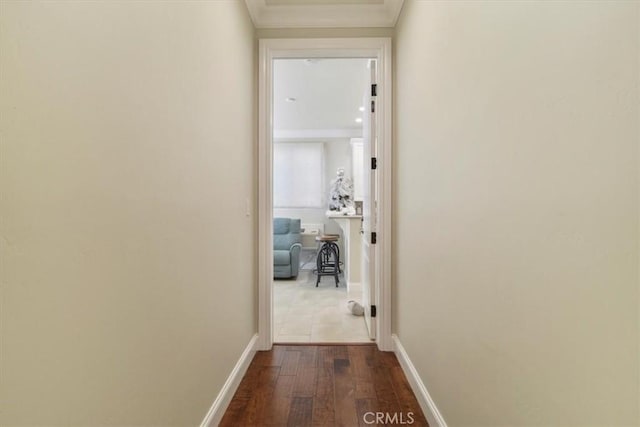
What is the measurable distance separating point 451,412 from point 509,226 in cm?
93

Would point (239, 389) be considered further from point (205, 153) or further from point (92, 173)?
point (92, 173)

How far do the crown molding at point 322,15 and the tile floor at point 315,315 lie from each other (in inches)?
97.6

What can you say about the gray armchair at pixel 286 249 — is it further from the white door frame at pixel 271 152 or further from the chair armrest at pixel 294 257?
the white door frame at pixel 271 152

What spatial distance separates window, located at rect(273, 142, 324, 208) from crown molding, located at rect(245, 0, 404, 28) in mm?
4160

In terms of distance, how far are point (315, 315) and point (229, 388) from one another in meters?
1.59

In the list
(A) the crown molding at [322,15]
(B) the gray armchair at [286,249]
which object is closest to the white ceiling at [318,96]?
(A) the crown molding at [322,15]

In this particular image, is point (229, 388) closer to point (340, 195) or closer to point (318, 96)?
point (318, 96)

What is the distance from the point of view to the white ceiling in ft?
11.2

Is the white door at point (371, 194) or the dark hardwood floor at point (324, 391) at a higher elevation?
the white door at point (371, 194)

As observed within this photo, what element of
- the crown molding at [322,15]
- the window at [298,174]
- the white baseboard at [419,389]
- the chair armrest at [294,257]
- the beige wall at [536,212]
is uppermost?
the crown molding at [322,15]

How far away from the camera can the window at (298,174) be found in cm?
654

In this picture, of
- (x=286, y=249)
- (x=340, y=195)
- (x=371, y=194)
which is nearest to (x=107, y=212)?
(x=371, y=194)

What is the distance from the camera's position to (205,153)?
1.45 meters

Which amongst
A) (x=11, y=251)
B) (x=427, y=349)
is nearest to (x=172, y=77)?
(x=11, y=251)
